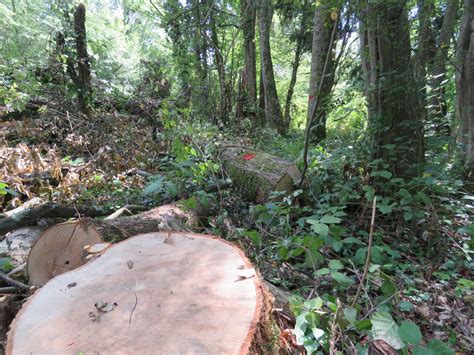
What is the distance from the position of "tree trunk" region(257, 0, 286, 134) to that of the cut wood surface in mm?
4328

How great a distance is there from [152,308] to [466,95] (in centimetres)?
450

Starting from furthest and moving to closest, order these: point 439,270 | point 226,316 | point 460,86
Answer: point 460,86 → point 439,270 → point 226,316

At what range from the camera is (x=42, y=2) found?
11711mm

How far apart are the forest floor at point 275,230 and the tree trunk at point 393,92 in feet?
2.33

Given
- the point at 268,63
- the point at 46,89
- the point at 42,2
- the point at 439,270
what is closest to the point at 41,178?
the point at 46,89

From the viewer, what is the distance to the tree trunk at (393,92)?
3.24m

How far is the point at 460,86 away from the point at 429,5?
1.34m

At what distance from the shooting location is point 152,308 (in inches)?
53.7

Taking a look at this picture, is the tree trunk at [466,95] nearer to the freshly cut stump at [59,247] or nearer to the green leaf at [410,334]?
the green leaf at [410,334]

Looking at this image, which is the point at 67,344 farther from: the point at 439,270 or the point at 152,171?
the point at 152,171

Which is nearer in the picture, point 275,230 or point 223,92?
point 275,230

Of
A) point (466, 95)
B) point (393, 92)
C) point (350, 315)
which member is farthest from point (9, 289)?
point (466, 95)

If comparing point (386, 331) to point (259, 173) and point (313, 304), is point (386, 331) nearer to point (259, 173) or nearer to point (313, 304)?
point (313, 304)

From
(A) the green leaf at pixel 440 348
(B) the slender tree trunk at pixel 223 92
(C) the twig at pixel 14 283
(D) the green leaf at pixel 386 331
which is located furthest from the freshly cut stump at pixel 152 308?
(B) the slender tree trunk at pixel 223 92
